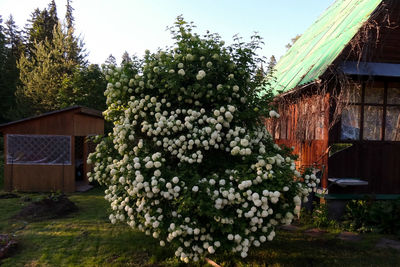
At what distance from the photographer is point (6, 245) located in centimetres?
480

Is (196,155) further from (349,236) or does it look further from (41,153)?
(41,153)

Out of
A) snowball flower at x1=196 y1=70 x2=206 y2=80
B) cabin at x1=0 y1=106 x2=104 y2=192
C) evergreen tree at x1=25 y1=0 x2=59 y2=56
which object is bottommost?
cabin at x1=0 y1=106 x2=104 y2=192

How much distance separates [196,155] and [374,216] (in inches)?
171

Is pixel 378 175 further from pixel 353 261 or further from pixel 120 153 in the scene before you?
pixel 120 153

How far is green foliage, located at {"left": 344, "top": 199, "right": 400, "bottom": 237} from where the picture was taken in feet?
18.2

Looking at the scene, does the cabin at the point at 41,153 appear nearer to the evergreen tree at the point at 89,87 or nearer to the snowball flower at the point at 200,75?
the evergreen tree at the point at 89,87

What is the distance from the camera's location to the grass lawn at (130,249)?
440 centimetres

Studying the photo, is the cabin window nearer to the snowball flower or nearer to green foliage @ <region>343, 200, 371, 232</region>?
Answer: green foliage @ <region>343, 200, 371, 232</region>

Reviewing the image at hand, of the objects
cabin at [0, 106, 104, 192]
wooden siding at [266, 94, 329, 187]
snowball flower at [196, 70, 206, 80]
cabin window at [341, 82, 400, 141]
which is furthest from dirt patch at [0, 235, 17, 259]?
cabin window at [341, 82, 400, 141]

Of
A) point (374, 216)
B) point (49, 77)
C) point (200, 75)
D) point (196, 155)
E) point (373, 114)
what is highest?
point (49, 77)

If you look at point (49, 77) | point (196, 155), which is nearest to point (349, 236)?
point (196, 155)

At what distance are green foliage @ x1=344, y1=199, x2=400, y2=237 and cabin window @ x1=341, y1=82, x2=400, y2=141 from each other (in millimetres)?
1466

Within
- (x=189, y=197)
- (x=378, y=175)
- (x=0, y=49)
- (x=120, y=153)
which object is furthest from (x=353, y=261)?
(x=0, y=49)

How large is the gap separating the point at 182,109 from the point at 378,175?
5013 millimetres
